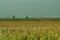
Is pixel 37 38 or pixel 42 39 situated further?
pixel 37 38

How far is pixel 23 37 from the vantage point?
10.7m

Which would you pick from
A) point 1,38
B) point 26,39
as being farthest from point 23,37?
point 1,38

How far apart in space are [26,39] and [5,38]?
967mm

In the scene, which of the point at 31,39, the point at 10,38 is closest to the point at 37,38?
the point at 31,39

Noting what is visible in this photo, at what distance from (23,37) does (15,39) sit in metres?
0.60

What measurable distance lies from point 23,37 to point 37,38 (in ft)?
2.10

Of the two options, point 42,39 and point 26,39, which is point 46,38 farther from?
point 26,39

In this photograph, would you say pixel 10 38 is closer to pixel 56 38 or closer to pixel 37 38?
pixel 37 38

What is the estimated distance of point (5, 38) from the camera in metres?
10.6

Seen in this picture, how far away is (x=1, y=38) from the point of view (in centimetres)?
1048

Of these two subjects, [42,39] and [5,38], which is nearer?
[42,39]

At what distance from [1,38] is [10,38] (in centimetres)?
41

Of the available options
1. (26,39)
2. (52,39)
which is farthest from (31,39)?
(52,39)

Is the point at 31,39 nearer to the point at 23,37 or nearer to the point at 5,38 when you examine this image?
the point at 23,37
